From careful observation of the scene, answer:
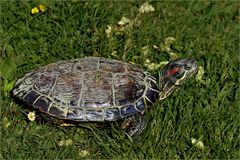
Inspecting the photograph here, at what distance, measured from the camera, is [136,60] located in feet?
16.4

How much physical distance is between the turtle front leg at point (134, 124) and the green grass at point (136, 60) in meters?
0.06

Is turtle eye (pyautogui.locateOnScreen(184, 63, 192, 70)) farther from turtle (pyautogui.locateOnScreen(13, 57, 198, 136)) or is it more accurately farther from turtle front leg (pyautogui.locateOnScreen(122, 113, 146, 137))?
turtle front leg (pyautogui.locateOnScreen(122, 113, 146, 137))

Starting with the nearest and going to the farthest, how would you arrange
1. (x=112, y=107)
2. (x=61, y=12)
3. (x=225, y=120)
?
(x=112, y=107) < (x=225, y=120) < (x=61, y=12)

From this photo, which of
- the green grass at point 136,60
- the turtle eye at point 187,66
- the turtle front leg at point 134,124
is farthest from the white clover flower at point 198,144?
the turtle eye at point 187,66

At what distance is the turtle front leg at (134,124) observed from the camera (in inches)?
166

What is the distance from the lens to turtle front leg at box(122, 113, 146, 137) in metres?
4.21

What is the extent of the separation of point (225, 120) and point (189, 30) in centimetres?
143

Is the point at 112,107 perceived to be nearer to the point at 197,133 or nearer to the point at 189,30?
the point at 197,133

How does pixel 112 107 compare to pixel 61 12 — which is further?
pixel 61 12

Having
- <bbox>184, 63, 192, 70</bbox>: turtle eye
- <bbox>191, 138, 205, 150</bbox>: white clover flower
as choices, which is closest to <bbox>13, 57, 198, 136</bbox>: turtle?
<bbox>184, 63, 192, 70</bbox>: turtle eye

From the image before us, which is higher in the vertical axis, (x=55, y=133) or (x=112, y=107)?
(x=112, y=107)

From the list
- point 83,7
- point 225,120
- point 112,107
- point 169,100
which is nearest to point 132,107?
point 112,107

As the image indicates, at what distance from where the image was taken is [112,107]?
4.14 m

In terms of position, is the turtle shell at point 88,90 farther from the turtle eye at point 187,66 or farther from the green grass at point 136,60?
the turtle eye at point 187,66
